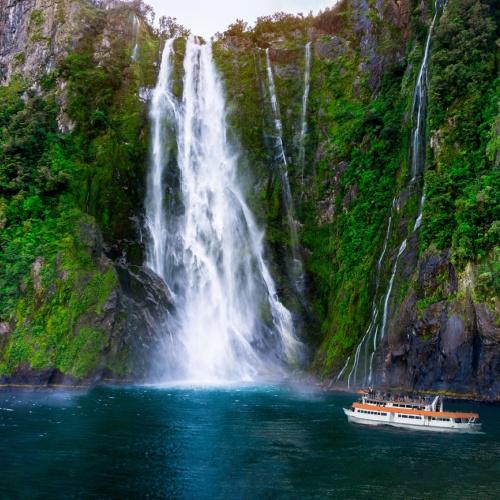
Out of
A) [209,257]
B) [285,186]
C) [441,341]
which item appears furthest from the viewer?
[285,186]

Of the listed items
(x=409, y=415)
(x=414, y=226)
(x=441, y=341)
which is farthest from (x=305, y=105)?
(x=409, y=415)

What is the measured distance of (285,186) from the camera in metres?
53.4

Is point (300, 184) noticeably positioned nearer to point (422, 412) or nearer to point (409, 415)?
point (409, 415)

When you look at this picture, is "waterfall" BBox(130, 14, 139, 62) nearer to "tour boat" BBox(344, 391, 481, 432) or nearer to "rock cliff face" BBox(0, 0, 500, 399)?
"rock cliff face" BBox(0, 0, 500, 399)

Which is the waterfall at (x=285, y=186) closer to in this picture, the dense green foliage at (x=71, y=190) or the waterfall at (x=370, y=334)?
the waterfall at (x=370, y=334)

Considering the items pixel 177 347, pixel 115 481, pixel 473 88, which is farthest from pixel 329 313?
pixel 115 481

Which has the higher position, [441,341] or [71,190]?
[71,190]

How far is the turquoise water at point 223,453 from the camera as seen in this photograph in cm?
1936

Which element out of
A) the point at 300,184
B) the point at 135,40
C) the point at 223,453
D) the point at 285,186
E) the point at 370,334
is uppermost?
the point at 135,40

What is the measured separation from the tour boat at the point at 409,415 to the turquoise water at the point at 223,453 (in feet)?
3.06

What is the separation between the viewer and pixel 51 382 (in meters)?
39.4

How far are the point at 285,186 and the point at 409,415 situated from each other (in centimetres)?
2658

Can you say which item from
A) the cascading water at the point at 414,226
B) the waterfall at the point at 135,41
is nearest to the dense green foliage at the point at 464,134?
the cascading water at the point at 414,226

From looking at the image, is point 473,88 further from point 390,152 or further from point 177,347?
point 177,347
